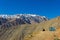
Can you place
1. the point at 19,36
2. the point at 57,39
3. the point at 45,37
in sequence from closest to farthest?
→ 1. the point at 57,39
2. the point at 45,37
3. the point at 19,36

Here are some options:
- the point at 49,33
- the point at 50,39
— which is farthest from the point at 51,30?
the point at 50,39

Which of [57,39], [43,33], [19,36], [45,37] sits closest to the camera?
[57,39]

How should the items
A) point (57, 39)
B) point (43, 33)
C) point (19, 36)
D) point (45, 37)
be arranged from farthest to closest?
point (19, 36)
point (43, 33)
point (45, 37)
point (57, 39)

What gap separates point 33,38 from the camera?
27.2 m

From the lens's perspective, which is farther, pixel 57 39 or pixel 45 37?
pixel 45 37

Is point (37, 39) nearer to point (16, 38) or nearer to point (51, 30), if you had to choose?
point (51, 30)

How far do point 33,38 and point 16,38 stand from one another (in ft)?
564

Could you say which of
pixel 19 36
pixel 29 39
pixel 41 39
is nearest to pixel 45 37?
pixel 41 39

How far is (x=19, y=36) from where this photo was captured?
197 meters

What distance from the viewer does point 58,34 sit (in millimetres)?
27703

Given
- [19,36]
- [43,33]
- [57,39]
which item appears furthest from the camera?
[19,36]

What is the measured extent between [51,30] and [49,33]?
4.08 ft

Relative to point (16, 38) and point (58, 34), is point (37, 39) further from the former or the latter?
point (16, 38)

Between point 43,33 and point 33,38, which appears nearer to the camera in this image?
point 33,38
